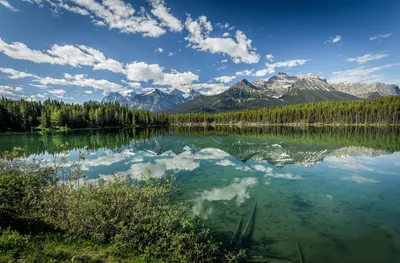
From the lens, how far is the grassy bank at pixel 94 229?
32.1 ft

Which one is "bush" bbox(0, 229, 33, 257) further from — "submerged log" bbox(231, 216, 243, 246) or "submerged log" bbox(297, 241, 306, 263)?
"submerged log" bbox(297, 241, 306, 263)

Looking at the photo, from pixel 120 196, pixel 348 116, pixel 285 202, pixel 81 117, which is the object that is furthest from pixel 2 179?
pixel 348 116

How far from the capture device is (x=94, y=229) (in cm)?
1187

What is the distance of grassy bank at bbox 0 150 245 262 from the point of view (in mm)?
9789

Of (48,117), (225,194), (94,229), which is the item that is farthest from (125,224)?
(48,117)

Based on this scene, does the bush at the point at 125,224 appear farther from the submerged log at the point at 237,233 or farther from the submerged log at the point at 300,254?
the submerged log at the point at 300,254

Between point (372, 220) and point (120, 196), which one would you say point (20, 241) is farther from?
point (372, 220)

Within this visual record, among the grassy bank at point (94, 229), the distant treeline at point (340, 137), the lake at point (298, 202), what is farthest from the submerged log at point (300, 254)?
the distant treeline at point (340, 137)

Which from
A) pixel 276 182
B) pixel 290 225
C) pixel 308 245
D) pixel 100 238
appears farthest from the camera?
pixel 276 182

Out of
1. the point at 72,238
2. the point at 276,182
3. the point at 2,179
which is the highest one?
the point at 2,179

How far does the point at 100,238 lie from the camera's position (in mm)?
11281

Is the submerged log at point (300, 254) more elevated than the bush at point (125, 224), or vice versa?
the bush at point (125, 224)

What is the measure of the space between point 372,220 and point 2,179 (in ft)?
89.0

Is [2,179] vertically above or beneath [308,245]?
above
